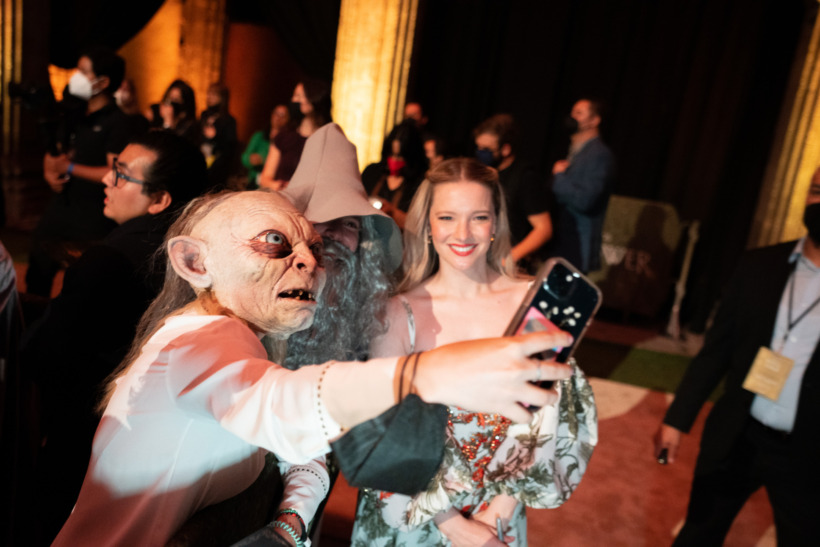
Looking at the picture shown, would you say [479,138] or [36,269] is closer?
[36,269]

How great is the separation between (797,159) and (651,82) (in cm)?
161

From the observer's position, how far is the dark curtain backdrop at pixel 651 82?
6215 mm

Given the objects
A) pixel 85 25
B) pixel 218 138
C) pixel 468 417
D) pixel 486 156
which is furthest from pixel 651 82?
pixel 85 25

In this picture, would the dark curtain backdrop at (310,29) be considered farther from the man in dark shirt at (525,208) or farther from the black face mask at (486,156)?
the man in dark shirt at (525,208)

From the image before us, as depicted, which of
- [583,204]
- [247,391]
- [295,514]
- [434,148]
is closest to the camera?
[247,391]

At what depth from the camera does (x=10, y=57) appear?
6.51 metres

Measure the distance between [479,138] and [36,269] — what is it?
2.59 m

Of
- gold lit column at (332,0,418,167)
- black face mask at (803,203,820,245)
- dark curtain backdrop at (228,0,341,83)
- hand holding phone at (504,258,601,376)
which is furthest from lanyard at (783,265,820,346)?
dark curtain backdrop at (228,0,341,83)

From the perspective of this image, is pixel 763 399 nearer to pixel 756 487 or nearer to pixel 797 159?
pixel 756 487

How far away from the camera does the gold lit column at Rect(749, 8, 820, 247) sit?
560cm

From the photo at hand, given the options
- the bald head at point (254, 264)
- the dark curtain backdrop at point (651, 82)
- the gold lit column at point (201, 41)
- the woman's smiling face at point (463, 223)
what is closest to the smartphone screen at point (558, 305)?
the bald head at point (254, 264)

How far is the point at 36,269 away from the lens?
120 inches

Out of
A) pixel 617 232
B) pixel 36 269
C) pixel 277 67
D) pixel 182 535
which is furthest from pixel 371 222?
pixel 277 67

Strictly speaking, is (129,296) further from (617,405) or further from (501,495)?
(617,405)
